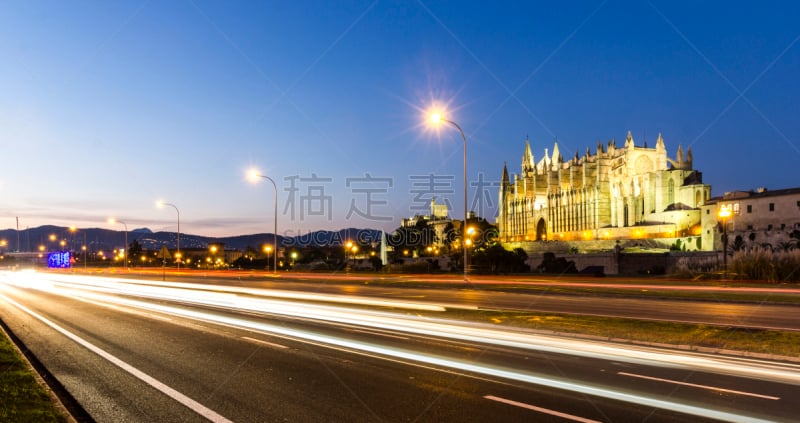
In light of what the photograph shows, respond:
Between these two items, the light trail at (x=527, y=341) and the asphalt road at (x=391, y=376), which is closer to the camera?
the asphalt road at (x=391, y=376)

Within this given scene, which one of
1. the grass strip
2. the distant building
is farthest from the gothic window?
the grass strip

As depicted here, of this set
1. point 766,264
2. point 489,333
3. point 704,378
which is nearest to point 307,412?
point 704,378

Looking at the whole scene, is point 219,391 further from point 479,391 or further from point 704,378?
point 704,378

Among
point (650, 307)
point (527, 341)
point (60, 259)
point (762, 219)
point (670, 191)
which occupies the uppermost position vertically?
point (670, 191)

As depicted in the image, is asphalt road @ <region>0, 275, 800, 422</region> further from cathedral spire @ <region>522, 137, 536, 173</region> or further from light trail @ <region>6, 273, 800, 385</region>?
cathedral spire @ <region>522, 137, 536, 173</region>

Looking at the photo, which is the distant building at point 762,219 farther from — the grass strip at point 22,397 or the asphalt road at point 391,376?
the grass strip at point 22,397

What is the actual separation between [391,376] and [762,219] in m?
86.0

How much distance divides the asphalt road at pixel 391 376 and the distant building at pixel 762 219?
70.8m

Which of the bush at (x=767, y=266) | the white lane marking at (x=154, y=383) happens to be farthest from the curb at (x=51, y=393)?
the bush at (x=767, y=266)

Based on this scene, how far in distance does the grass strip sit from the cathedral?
102520 millimetres

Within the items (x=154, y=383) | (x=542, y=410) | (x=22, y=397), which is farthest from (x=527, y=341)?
(x=22, y=397)

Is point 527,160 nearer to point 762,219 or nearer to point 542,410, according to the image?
point 762,219

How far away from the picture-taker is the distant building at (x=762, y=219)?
78125 millimetres

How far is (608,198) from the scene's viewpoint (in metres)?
130
